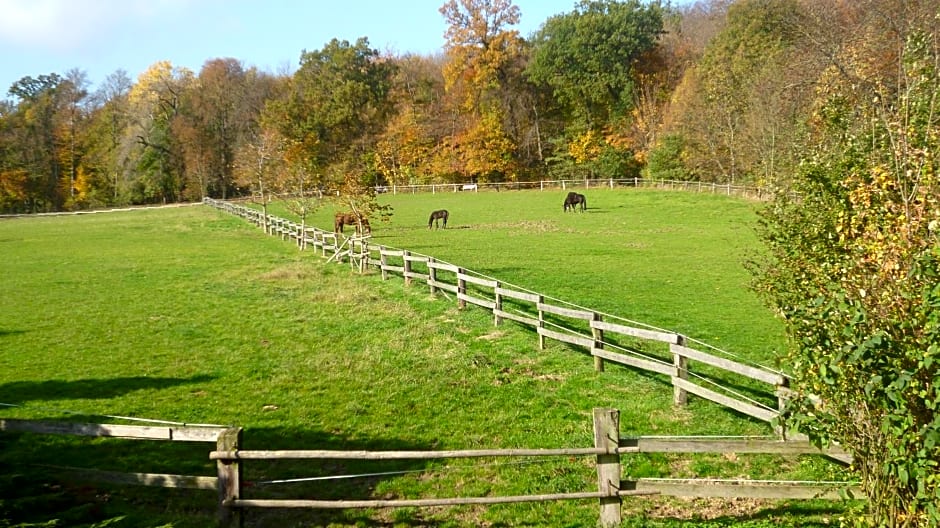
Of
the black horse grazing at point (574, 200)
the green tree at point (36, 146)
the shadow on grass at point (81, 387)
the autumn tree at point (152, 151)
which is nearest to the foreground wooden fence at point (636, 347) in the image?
the shadow on grass at point (81, 387)

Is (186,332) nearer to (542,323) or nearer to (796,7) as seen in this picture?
(542,323)

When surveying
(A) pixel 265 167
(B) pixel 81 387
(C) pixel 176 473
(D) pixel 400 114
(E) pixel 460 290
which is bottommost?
(C) pixel 176 473

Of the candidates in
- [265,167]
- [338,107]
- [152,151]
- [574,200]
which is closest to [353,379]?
[574,200]

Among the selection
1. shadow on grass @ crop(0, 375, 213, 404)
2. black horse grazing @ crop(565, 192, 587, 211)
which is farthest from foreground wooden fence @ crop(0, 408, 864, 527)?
black horse grazing @ crop(565, 192, 587, 211)

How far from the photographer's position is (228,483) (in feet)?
17.7

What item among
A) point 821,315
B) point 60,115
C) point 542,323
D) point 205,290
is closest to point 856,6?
point 542,323

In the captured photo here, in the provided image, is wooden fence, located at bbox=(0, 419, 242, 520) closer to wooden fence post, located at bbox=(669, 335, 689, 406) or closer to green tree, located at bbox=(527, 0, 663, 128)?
wooden fence post, located at bbox=(669, 335, 689, 406)

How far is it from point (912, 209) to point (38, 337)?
47.2ft

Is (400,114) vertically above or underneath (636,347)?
above

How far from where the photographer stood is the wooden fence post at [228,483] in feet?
17.5

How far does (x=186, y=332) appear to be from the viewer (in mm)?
13312

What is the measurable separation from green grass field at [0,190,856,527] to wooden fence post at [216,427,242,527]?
480 mm

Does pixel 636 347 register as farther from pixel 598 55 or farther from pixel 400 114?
pixel 400 114

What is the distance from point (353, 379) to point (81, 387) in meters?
3.98
